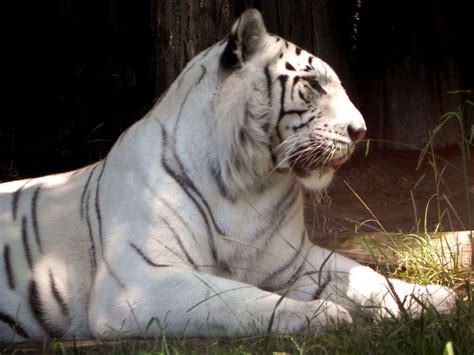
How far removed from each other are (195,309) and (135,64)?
4087 mm

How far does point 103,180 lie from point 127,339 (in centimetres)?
83

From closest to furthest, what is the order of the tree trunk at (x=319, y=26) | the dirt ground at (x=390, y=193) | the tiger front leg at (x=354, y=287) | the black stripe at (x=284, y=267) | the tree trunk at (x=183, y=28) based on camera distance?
the tiger front leg at (x=354, y=287) → the black stripe at (x=284, y=267) → the tree trunk at (x=183, y=28) → the dirt ground at (x=390, y=193) → the tree trunk at (x=319, y=26)

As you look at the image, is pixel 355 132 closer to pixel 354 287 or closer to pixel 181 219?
pixel 354 287

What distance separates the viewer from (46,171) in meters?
6.76

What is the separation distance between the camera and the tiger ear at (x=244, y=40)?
12.1 ft

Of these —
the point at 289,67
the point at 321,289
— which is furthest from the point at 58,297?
the point at 289,67

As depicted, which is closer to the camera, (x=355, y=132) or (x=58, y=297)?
(x=355, y=132)

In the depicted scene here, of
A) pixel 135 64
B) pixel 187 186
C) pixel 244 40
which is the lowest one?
pixel 187 186

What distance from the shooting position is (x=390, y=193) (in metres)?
7.10

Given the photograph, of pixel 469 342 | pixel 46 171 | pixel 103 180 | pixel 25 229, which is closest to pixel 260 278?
pixel 103 180

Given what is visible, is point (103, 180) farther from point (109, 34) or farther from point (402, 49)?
point (402, 49)

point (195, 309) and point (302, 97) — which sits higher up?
point (302, 97)

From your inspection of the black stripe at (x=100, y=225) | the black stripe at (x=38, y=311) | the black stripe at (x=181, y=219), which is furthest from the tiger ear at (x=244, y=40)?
the black stripe at (x=38, y=311)

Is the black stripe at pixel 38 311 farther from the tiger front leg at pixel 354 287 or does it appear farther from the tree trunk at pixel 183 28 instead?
the tree trunk at pixel 183 28
